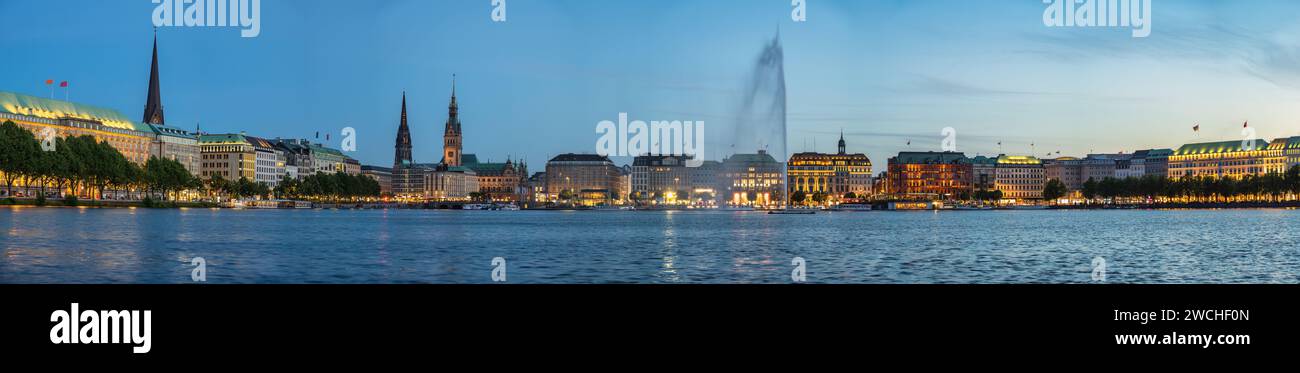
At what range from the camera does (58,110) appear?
527 feet

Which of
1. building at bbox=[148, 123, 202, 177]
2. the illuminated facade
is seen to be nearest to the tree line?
the illuminated facade

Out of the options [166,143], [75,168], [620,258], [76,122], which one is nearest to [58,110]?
[76,122]

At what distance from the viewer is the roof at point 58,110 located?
149 m

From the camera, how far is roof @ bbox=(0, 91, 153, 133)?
149 m

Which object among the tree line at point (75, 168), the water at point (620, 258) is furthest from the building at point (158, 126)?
the water at point (620, 258)


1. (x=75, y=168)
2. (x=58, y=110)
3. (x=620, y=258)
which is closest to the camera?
(x=620, y=258)

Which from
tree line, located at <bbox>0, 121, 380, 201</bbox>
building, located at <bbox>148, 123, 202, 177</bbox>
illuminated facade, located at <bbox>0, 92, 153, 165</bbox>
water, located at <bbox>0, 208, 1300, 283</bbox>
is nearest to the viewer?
water, located at <bbox>0, 208, 1300, 283</bbox>

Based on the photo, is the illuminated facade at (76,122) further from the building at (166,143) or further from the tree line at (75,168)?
the tree line at (75,168)

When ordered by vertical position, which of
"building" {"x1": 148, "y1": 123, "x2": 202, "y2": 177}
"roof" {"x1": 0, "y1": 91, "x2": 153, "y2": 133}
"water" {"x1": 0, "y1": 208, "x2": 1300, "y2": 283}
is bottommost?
"water" {"x1": 0, "y1": 208, "x2": 1300, "y2": 283}

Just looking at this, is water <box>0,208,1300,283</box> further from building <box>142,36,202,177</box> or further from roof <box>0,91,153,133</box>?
building <box>142,36,202,177</box>

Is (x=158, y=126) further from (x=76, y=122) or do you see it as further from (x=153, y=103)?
(x=76, y=122)
